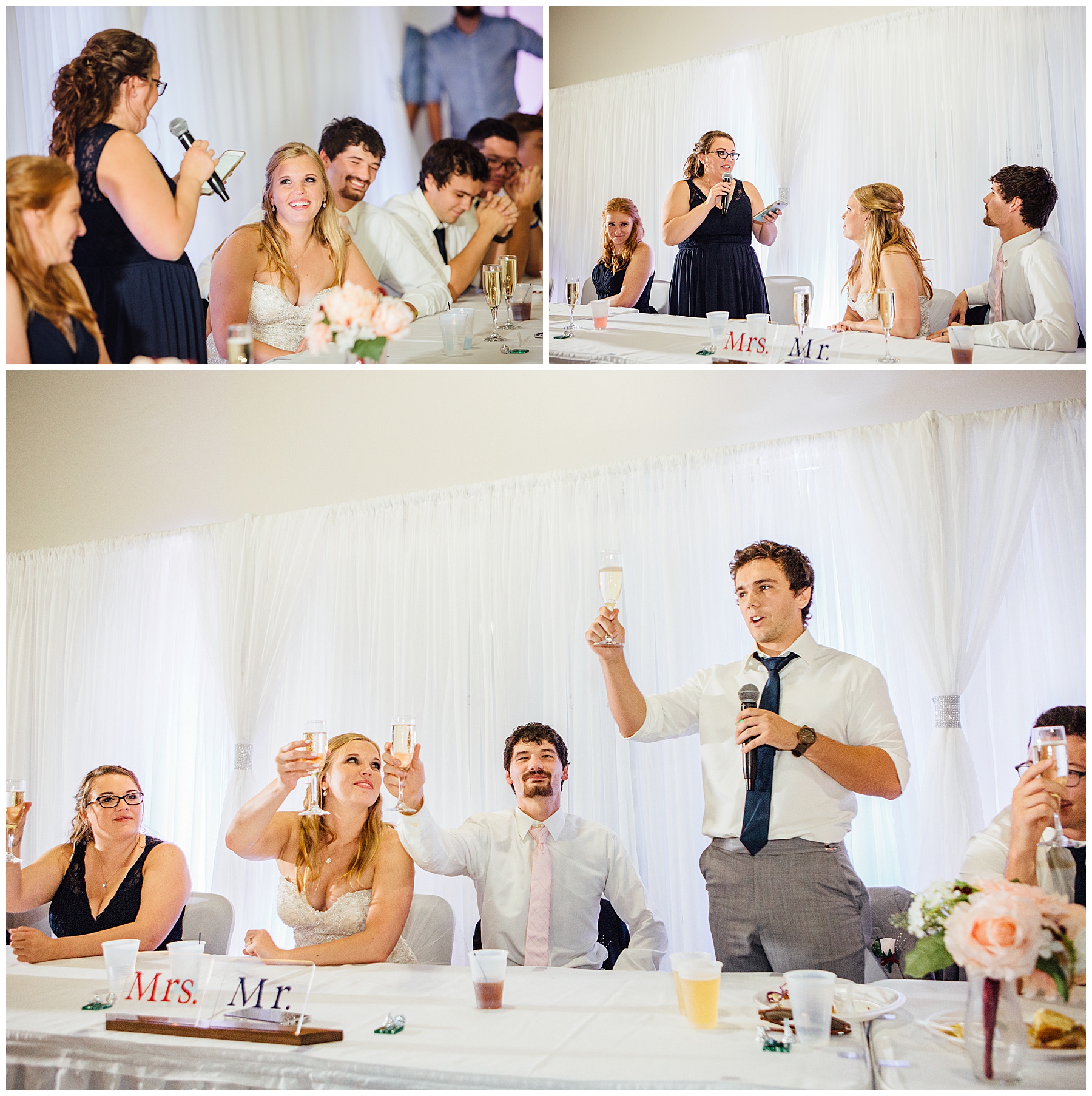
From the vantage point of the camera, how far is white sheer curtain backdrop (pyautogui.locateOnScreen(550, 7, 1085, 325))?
370cm

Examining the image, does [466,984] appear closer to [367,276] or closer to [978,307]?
[367,276]

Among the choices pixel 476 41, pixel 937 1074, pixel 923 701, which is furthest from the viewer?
pixel 923 701

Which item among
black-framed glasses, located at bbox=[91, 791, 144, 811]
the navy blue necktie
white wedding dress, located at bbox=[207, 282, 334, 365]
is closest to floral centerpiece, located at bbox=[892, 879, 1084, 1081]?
the navy blue necktie

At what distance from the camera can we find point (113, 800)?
347 cm

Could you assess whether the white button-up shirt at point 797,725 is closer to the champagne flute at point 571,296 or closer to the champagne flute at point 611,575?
the champagne flute at point 611,575

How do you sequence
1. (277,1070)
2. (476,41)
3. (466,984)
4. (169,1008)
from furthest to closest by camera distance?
1. (476,41)
2. (466,984)
3. (169,1008)
4. (277,1070)

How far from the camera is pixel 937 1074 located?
1818 millimetres

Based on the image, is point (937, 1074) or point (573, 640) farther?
point (573, 640)

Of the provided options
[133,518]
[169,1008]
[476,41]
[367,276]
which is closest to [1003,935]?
[169,1008]

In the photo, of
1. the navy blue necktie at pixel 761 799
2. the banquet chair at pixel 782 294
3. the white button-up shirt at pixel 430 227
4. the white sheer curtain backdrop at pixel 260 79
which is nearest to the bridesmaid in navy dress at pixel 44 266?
the white sheer curtain backdrop at pixel 260 79

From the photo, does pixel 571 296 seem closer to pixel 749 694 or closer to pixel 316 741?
pixel 749 694

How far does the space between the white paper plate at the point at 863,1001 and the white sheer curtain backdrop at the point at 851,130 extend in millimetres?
2541

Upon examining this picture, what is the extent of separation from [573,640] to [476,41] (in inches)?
90.1

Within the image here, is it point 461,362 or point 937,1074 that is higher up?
point 461,362
